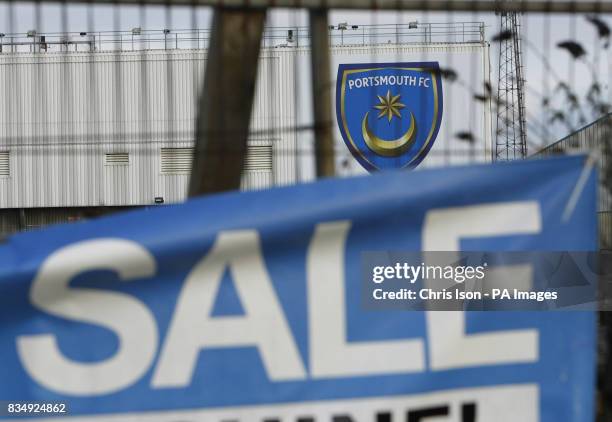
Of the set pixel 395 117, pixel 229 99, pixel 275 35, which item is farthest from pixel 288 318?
pixel 275 35

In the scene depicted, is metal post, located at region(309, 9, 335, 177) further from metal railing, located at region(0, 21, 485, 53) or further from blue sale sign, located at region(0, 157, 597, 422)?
blue sale sign, located at region(0, 157, 597, 422)

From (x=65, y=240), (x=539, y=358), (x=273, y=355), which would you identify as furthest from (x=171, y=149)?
(x=539, y=358)

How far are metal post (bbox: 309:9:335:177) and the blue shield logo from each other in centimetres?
13

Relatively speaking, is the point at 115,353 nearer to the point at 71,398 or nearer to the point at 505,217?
the point at 71,398

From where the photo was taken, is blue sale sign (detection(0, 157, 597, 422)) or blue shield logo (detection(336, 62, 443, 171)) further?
blue shield logo (detection(336, 62, 443, 171))

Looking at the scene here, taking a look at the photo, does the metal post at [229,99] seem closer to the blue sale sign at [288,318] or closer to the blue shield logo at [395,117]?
the blue sale sign at [288,318]

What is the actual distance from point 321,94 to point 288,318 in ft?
2.70

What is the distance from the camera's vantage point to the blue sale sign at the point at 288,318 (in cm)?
279

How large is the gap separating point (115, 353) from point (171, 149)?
1139mm

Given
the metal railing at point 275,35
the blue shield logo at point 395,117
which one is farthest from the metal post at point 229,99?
the blue shield logo at point 395,117

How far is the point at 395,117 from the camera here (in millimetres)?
3588

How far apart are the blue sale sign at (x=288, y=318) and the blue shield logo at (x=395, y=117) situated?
415 millimetres

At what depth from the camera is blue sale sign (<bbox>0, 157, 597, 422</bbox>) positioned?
2.79 meters

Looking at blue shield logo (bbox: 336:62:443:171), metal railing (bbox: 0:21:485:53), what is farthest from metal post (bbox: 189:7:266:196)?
blue shield logo (bbox: 336:62:443:171)
